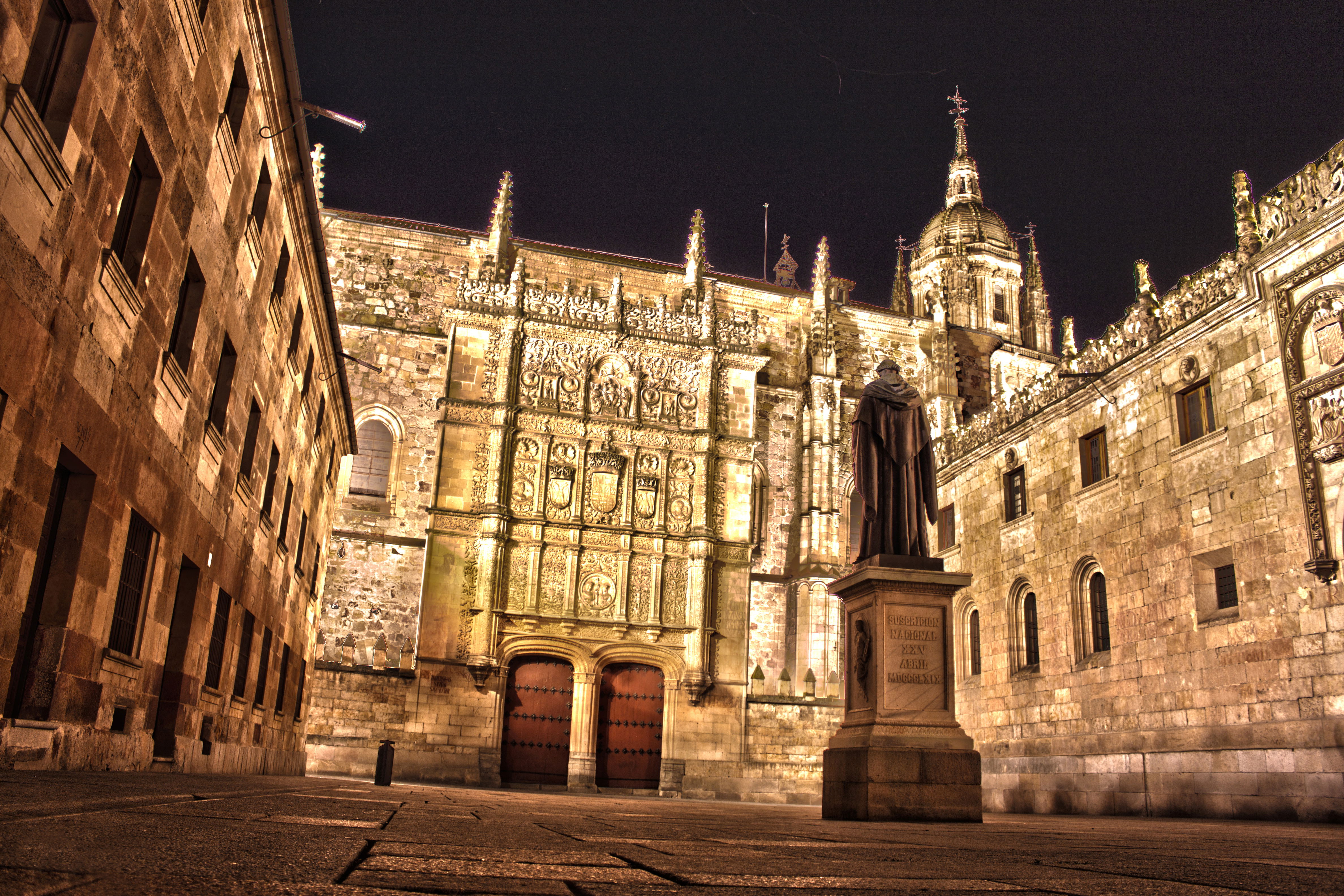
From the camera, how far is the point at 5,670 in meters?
7.30

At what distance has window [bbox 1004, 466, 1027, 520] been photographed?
74.3 ft

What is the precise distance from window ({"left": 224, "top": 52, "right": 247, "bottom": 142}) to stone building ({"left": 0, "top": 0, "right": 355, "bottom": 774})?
4cm

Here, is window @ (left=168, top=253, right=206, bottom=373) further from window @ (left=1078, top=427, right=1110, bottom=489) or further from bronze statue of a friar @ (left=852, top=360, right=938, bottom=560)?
window @ (left=1078, top=427, right=1110, bottom=489)

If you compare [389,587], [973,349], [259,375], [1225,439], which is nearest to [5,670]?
[259,375]

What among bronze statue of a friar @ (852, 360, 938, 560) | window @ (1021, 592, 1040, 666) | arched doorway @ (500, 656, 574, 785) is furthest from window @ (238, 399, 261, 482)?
window @ (1021, 592, 1040, 666)

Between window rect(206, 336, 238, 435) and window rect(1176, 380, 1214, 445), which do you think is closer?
window rect(206, 336, 238, 435)

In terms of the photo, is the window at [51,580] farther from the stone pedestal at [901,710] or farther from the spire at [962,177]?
the spire at [962,177]

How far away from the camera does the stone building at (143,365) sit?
7.55 meters

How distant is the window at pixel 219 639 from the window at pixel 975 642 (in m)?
16.5

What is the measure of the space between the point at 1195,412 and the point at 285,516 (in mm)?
17013

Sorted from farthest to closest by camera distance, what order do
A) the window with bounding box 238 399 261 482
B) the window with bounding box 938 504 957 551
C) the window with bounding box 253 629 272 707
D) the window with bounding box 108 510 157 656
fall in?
1. the window with bounding box 938 504 957 551
2. the window with bounding box 253 629 272 707
3. the window with bounding box 238 399 261 482
4. the window with bounding box 108 510 157 656

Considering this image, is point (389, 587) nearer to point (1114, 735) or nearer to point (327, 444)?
point (327, 444)

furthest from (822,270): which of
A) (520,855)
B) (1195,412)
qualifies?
(520,855)

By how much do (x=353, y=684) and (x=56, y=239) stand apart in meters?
20.4
